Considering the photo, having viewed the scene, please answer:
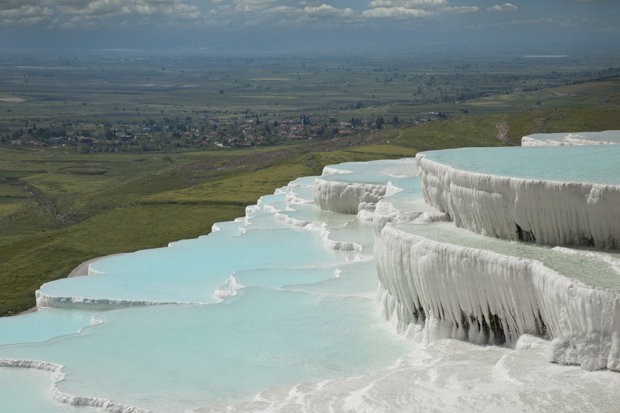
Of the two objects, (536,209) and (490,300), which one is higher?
(536,209)

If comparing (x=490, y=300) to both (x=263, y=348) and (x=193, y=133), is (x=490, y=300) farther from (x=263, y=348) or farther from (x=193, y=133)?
(x=193, y=133)

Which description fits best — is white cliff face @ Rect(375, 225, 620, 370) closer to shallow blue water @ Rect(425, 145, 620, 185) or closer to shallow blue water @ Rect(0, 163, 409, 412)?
shallow blue water @ Rect(0, 163, 409, 412)

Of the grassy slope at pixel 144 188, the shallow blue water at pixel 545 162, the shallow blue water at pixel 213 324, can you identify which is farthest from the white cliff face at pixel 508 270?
the grassy slope at pixel 144 188

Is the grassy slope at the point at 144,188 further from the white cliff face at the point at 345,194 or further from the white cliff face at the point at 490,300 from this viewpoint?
the white cliff face at the point at 490,300

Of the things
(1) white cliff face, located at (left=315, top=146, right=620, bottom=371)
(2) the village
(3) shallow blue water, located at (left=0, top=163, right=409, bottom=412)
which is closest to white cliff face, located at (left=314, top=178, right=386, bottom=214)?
(3) shallow blue water, located at (left=0, top=163, right=409, bottom=412)

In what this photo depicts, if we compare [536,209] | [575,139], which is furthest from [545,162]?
[575,139]

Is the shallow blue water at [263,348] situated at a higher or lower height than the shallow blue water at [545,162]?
lower
